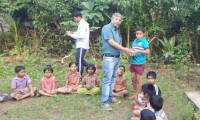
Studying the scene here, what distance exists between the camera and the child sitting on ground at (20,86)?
6832 millimetres

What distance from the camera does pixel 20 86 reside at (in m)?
6.90

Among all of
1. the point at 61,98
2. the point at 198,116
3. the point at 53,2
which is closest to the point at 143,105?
the point at 198,116

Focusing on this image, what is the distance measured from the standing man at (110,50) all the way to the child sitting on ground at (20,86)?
5.08 ft

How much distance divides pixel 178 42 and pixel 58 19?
3371mm

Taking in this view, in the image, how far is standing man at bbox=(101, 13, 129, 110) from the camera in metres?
5.84

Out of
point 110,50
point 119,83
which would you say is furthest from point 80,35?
point 110,50

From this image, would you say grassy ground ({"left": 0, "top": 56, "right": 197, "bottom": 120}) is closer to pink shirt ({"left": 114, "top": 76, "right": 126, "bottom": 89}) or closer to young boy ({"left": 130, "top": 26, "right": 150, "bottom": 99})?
pink shirt ({"left": 114, "top": 76, "right": 126, "bottom": 89})

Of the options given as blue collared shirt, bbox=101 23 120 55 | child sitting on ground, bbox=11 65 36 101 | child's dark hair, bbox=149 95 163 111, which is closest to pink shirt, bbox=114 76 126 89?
blue collared shirt, bbox=101 23 120 55

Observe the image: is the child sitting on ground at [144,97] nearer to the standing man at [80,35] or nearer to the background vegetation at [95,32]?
the standing man at [80,35]

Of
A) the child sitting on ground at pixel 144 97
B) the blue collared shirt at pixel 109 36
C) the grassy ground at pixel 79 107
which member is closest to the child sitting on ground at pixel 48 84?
the grassy ground at pixel 79 107

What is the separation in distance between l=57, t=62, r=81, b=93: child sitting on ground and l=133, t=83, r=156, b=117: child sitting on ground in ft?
5.00

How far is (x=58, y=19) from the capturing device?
412 inches

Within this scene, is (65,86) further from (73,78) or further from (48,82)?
(48,82)

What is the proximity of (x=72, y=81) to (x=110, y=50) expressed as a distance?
1.58 m
